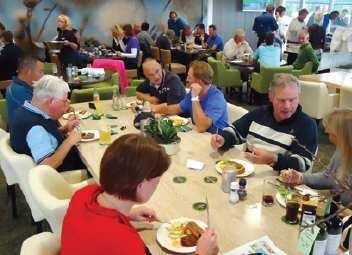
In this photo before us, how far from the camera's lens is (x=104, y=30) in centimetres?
925

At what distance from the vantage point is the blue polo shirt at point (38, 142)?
2.40 meters

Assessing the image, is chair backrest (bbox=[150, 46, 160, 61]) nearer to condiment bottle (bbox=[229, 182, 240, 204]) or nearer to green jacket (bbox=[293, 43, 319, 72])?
green jacket (bbox=[293, 43, 319, 72])

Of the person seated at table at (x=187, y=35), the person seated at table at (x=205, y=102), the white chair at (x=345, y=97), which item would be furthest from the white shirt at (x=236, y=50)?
the person seated at table at (x=205, y=102)

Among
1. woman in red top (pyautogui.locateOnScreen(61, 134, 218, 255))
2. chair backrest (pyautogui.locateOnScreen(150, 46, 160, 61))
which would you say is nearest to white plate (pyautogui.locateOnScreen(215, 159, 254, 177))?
woman in red top (pyautogui.locateOnScreen(61, 134, 218, 255))

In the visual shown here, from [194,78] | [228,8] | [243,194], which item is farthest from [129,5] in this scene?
[243,194]

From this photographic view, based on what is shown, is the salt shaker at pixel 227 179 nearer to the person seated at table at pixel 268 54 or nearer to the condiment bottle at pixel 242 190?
the condiment bottle at pixel 242 190

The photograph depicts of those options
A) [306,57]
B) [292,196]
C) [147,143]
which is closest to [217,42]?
[306,57]

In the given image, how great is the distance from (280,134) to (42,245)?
5.33 feet

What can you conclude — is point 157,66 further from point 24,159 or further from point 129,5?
point 129,5

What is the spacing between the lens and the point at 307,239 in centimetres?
141

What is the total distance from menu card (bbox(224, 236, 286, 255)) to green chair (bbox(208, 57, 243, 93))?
16.5 feet

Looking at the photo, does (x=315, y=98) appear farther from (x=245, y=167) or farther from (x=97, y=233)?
(x=97, y=233)

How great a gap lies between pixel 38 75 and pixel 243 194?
244 centimetres

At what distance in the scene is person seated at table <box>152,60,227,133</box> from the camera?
293 centimetres
